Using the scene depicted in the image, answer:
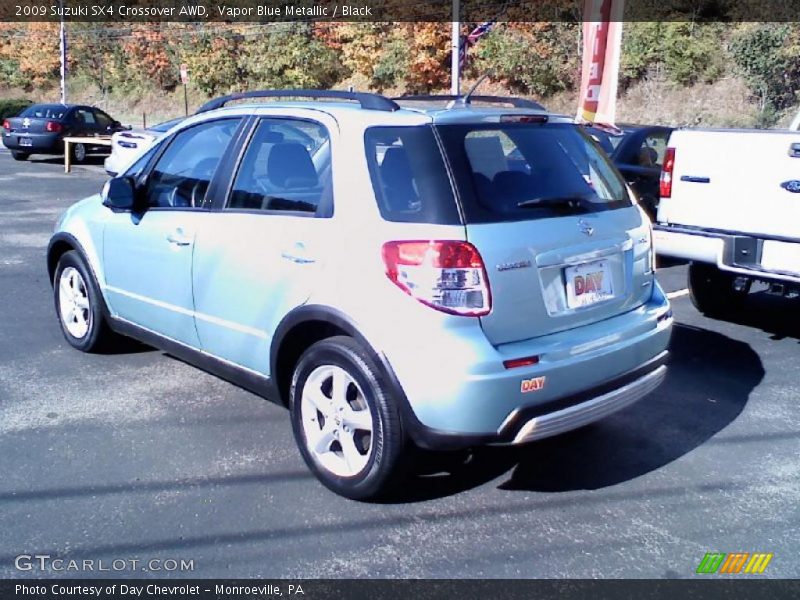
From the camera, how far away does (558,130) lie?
4172 millimetres

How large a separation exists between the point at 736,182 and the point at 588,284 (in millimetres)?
2974

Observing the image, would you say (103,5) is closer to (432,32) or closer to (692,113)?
(432,32)

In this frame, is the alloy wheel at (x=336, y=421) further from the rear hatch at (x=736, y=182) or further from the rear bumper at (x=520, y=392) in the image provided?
the rear hatch at (x=736, y=182)

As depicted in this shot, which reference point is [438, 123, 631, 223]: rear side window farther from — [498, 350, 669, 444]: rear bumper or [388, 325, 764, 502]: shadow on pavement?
[388, 325, 764, 502]: shadow on pavement

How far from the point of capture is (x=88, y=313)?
18.6 ft

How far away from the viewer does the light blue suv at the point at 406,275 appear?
3.40m

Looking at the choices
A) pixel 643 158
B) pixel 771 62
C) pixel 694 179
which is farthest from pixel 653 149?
pixel 771 62

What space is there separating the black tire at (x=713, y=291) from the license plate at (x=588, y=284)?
3596 mm

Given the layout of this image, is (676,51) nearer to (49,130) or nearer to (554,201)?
(49,130)

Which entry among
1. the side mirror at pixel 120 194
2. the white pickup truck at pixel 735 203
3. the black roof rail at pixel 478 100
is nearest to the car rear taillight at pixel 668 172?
the white pickup truck at pixel 735 203

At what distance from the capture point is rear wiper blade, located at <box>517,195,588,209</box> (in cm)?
370

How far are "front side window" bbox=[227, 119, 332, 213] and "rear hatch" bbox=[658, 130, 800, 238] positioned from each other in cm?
356

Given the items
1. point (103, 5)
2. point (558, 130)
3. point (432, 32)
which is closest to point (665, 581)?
point (558, 130)

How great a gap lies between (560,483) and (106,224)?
3.27 metres
